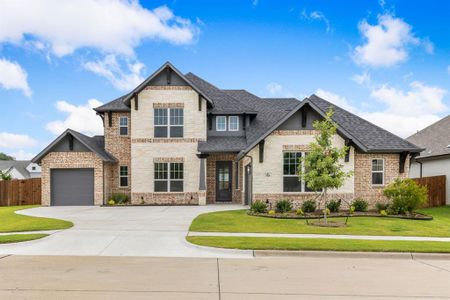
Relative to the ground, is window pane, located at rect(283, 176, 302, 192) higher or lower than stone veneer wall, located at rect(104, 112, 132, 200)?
lower

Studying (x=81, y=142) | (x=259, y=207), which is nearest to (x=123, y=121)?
(x=81, y=142)

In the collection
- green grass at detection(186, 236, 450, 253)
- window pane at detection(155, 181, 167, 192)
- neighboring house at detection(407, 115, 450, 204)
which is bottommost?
green grass at detection(186, 236, 450, 253)

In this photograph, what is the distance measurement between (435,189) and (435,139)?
6773 millimetres

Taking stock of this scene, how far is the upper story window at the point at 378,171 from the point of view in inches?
807

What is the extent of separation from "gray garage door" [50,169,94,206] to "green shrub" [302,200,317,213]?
13.3 metres

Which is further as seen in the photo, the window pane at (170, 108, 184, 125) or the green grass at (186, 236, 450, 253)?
the window pane at (170, 108, 184, 125)

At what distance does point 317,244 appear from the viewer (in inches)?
414

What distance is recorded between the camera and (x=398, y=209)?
1812 cm

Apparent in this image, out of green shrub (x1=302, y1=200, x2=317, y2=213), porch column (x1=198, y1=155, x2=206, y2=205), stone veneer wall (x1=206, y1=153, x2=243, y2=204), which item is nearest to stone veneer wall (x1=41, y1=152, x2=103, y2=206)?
porch column (x1=198, y1=155, x2=206, y2=205)

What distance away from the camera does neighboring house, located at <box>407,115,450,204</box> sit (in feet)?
79.4

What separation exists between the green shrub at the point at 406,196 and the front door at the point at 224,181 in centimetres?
974

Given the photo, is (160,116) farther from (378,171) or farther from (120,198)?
(378,171)

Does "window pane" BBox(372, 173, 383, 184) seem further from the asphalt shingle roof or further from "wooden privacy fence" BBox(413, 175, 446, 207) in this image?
"wooden privacy fence" BBox(413, 175, 446, 207)

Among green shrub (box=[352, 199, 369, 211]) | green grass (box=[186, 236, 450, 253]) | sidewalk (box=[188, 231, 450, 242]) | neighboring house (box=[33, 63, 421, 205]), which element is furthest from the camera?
neighboring house (box=[33, 63, 421, 205])
